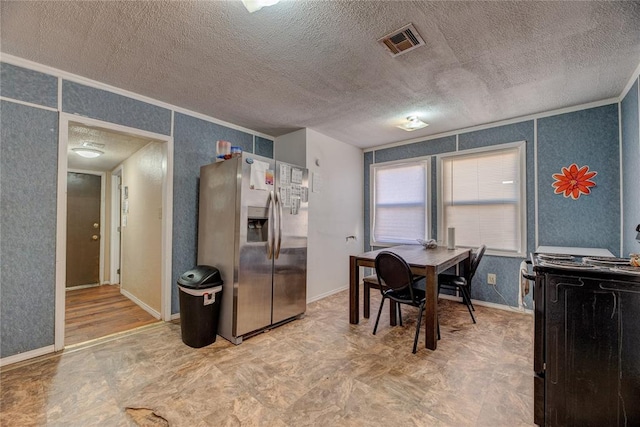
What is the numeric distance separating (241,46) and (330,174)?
2.40m

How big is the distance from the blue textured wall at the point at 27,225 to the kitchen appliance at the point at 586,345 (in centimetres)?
359

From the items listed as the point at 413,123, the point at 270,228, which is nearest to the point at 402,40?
the point at 413,123

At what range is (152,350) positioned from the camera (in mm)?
2389

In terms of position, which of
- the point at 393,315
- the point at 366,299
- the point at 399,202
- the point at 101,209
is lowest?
the point at 393,315

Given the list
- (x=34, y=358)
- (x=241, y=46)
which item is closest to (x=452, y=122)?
(x=241, y=46)

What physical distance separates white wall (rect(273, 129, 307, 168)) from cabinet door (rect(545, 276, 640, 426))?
2996 mm

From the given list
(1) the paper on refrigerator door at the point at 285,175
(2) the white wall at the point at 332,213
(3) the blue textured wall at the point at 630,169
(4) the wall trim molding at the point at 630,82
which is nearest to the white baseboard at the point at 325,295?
(2) the white wall at the point at 332,213

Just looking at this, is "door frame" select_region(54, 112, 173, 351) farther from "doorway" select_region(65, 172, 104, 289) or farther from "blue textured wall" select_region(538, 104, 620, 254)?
Answer: "blue textured wall" select_region(538, 104, 620, 254)

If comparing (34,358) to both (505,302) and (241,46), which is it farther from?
(505,302)

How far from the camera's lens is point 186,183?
10.3 feet

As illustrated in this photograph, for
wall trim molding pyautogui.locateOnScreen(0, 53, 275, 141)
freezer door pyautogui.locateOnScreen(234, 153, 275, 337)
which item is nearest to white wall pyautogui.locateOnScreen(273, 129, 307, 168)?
wall trim molding pyautogui.locateOnScreen(0, 53, 275, 141)

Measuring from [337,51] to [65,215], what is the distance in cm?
270

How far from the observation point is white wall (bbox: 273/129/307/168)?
3.78 m

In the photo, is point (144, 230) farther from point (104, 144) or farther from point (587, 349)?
point (587, 349)
